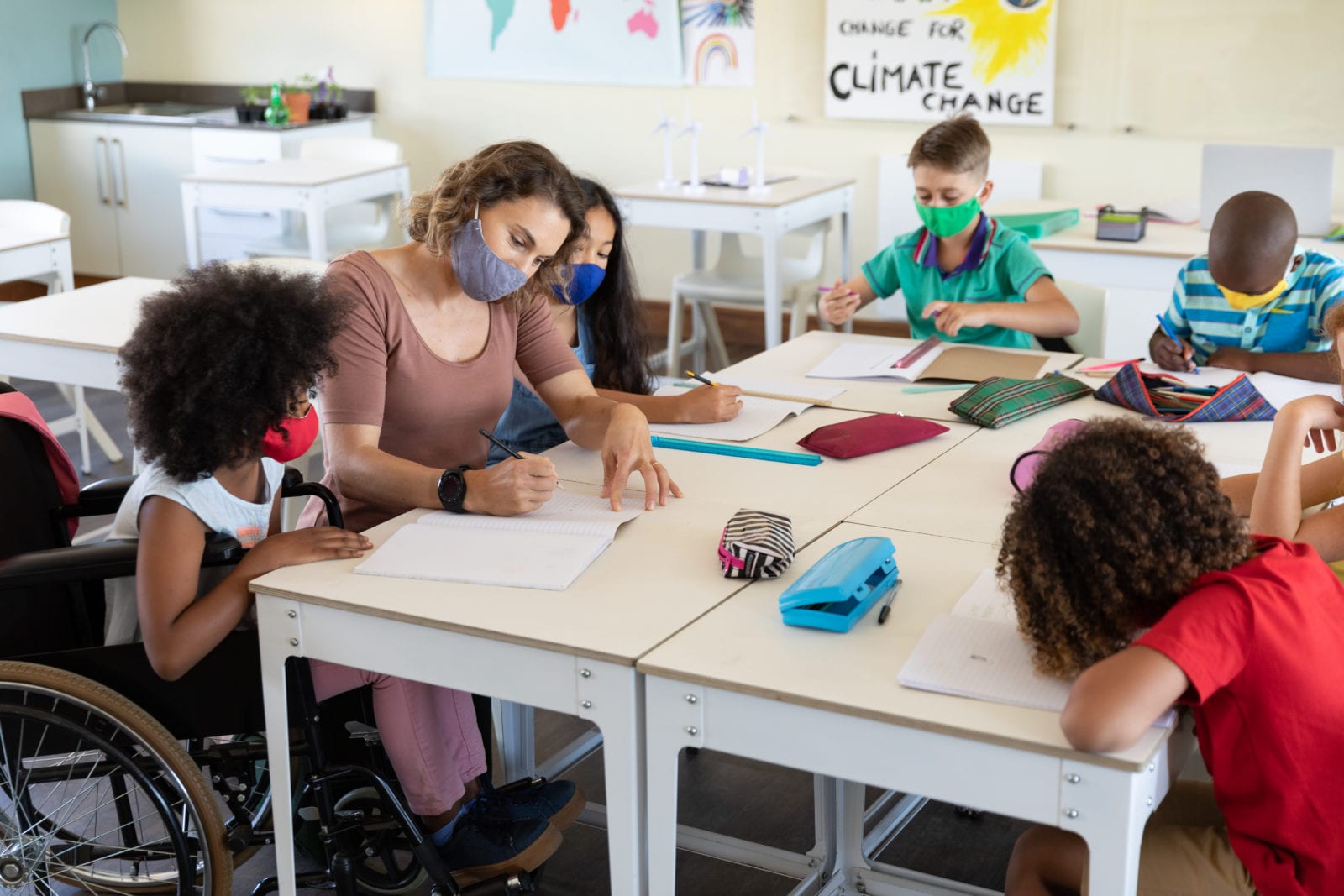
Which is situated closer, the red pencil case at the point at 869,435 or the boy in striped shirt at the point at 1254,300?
the red pencil case at the point at 869,435

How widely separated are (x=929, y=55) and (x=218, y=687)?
4142mm

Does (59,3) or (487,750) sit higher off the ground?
(59,3)

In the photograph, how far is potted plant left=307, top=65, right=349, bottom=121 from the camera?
20.3ft

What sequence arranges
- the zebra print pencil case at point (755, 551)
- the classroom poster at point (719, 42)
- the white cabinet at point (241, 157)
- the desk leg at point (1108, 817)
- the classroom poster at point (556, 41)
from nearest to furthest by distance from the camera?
the desk leg at point (1108, 817) → the zebra print pencil case at point (755, 551) → the classroom poster at point (719, 42) → the classroom poster at point (556, 41) → the white cabinet at point (241, 157)

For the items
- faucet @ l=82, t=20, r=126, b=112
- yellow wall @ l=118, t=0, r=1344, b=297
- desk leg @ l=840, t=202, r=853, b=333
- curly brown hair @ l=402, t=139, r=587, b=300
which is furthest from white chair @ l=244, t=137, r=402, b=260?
curly brown hair @ l=402, t=139, r=587, b=300

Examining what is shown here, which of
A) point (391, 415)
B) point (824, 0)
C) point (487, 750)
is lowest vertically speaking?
point (487, 750)

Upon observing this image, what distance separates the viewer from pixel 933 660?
1320mm

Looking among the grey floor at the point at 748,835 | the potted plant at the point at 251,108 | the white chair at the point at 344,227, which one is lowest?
the grey floor at the point at 748,835

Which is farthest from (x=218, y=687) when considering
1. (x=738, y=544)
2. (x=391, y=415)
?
(x=738, y=544)

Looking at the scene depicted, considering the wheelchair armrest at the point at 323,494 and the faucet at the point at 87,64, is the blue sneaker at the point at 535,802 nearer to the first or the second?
the wheelchair armrest at the point at 323,494

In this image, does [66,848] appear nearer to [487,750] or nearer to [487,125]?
[487,750]

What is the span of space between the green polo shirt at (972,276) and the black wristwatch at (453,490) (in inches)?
54.1

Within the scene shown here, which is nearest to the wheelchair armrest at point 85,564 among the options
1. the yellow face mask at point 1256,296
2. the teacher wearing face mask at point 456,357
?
the teacher wearing face mask at point 456,357

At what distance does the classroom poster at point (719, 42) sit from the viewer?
5488 millimetres
